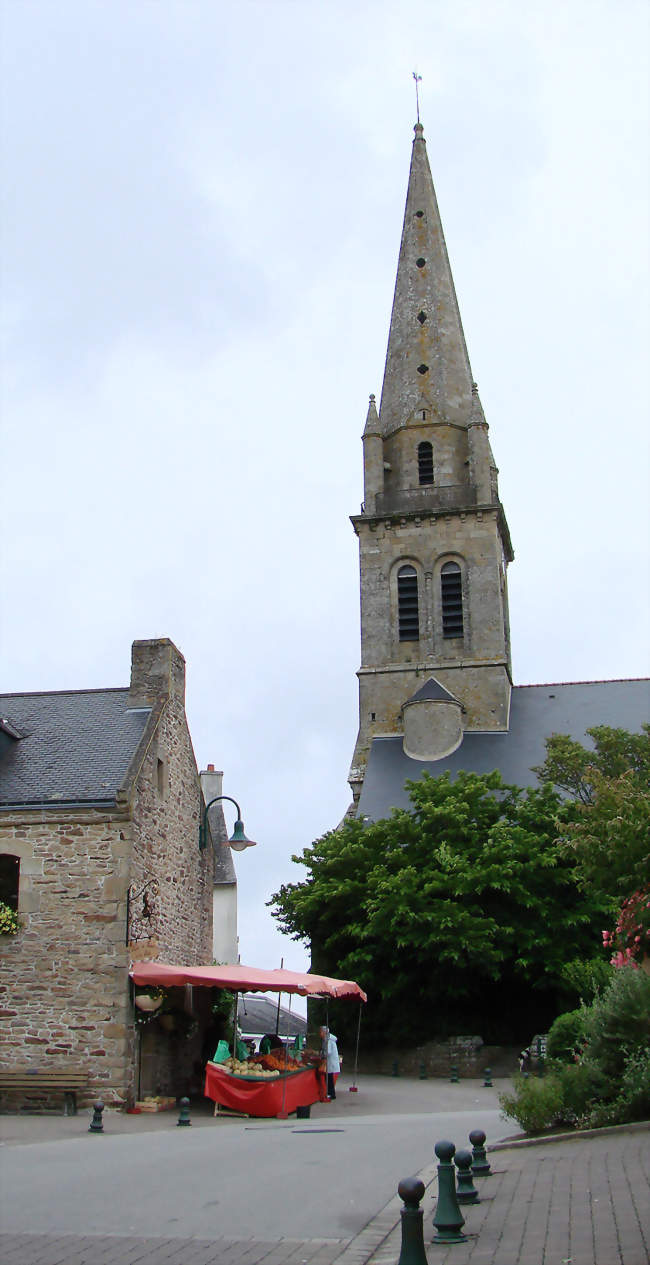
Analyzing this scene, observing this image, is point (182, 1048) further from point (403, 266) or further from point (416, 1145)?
point (403, 266)

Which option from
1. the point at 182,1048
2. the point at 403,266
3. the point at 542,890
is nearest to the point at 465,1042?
the point at 542,890

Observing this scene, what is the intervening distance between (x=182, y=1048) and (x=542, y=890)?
1022 centimetres

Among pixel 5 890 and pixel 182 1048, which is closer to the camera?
pixel 5 890

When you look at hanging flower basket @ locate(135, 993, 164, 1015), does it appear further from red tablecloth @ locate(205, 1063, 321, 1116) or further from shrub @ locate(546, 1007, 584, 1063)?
shrub @ locate(546, 1007, 584, 1063)

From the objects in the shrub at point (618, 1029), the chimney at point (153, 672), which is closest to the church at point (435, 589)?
the chimney at point (153, 672)

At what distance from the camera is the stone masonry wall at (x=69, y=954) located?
16344mm

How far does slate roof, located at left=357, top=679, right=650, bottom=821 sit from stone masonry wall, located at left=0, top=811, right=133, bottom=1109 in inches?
636

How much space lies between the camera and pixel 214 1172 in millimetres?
10023

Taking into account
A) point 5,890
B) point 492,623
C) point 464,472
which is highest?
point 464,472

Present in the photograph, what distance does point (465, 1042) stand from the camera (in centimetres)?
2506

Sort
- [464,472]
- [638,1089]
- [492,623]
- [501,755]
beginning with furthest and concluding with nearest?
[464,472] < [492,623] < [501,755] < [638,1089]

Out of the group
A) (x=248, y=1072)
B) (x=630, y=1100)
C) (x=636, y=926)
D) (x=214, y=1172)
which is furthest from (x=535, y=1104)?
(x=248, y=1072)

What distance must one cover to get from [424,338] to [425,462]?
201 inches

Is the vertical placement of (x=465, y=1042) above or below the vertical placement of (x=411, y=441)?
below
